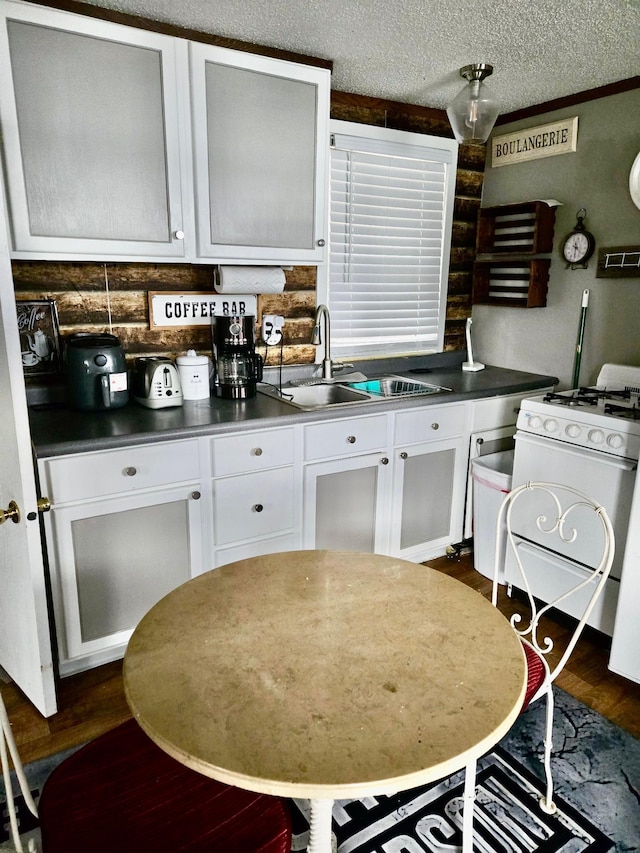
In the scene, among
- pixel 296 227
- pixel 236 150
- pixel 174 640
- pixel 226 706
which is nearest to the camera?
pixel 226 706

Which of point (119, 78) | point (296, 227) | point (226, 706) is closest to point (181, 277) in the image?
point (296, 227)

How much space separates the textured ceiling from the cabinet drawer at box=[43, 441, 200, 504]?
1558 mm

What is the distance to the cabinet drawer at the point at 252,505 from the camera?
2240 mm

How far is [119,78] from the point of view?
2014 mm

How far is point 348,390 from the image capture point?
2.87 metres

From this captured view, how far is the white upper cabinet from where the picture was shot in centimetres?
190

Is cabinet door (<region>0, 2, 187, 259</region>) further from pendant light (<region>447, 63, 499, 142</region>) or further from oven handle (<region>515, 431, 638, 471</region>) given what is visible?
A: oven handle (<region>515, 431, 638, 471</region>)

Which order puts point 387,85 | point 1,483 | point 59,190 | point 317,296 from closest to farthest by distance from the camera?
1. point 1,483
2. point 59,190
3. point 387,85
4. point 317,296

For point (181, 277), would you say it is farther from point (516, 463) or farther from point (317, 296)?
point (516, 463)

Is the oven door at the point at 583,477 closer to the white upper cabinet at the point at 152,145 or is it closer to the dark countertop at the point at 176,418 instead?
the dark countertop at the point at 176,418

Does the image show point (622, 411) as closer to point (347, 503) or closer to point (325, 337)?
point (347, 503)

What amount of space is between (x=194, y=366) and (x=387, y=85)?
166 cm

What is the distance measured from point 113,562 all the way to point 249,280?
4.20 ft

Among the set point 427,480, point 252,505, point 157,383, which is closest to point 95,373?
point 157,383
